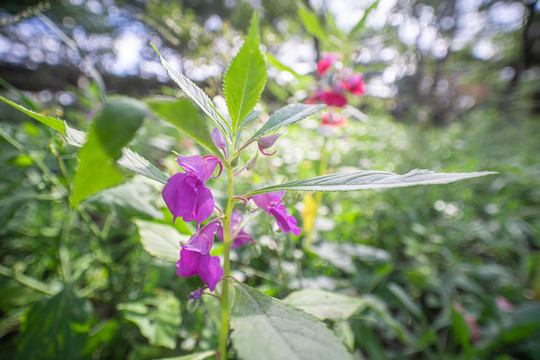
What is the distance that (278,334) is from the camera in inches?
12.3

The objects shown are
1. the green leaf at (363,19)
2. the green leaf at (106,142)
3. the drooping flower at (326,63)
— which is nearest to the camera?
the green leaf at (106,142)

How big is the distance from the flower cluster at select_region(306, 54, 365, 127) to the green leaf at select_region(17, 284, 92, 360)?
1088 mm

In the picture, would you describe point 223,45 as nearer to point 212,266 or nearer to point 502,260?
point 212,266

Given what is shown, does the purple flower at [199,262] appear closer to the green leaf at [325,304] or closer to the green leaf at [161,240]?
the green leaf at [161,240]

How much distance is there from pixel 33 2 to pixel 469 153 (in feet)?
11.1

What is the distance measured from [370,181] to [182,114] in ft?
0.82

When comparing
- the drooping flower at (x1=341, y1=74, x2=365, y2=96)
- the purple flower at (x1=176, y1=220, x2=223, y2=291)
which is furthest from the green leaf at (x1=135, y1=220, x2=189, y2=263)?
the drooping flower at (x1=341, y1=74, x2=365, y2=96)

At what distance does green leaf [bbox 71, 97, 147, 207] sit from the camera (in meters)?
0.20

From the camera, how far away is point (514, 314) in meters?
1.06

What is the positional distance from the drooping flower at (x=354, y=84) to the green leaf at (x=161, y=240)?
984mm

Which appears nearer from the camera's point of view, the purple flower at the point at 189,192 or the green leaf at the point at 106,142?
the green leaf at the point at 106,142

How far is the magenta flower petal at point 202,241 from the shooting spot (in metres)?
0.38

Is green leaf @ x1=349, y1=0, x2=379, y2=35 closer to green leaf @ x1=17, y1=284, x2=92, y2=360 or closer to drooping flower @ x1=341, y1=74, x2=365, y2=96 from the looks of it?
drooping flower @ x1=341, y1=74, x2=365, y2=96

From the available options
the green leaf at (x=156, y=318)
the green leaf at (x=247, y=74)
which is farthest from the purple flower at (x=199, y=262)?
the green leaf at (x=156, y=318)
